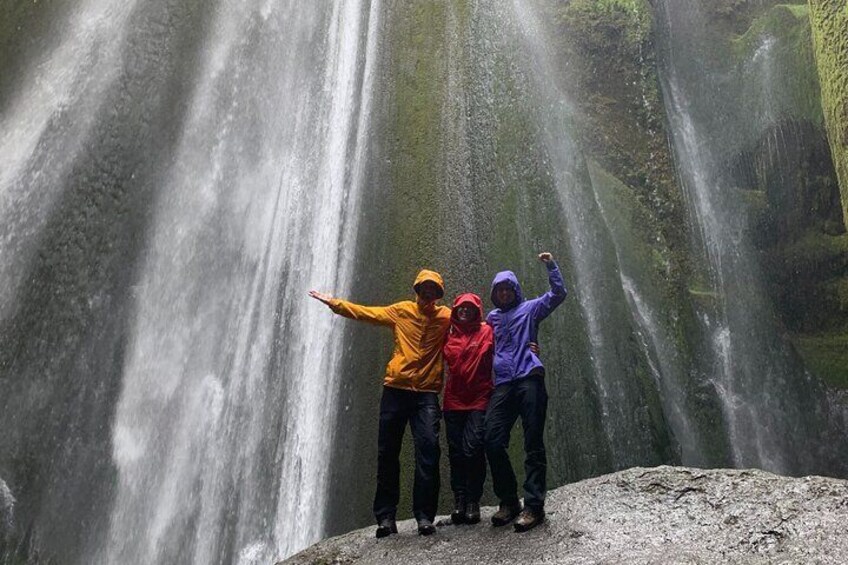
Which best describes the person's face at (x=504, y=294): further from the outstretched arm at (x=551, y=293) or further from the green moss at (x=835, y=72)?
the green moss at (x=835, y=72)

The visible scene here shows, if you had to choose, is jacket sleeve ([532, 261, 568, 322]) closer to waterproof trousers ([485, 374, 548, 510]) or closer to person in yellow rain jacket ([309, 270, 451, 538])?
waterproof trousers ([485, 374, 548, 510])

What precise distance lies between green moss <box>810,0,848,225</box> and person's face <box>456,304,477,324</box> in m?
3.60

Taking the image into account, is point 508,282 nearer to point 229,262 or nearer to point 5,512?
point 229,262

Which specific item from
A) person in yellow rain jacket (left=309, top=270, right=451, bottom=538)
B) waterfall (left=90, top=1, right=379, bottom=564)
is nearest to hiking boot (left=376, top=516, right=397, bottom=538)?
person in yellow rain jacket (left=309, top=270, right=451, bottom=538)

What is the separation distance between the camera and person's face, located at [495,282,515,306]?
19.2 ft

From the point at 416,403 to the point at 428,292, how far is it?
0.83 m

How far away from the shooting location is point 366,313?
6.04m

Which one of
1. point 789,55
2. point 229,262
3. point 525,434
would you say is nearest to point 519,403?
point 525,434

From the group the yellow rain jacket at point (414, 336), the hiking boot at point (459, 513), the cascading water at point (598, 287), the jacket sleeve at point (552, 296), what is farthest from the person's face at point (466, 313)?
the cascading water at point (598, 287)

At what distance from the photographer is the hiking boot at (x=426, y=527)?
566 centimetres

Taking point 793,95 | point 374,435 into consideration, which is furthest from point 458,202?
point 793,95

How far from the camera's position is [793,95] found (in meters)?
15.7

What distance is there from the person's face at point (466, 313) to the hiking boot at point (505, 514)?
1.36m

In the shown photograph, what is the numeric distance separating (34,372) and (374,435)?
4.63 metres
